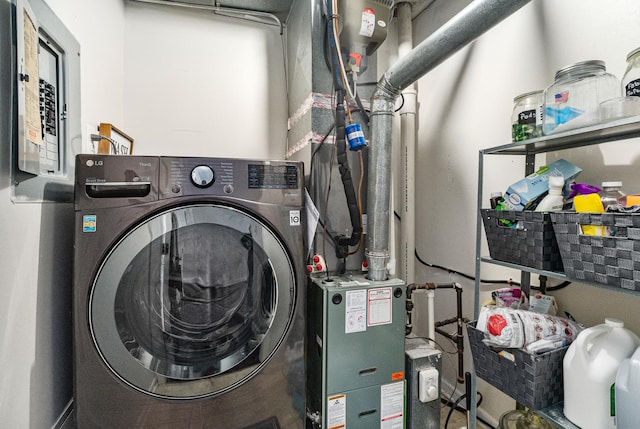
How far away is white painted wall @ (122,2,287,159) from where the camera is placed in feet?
5.94

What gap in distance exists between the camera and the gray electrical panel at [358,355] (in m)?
1.18

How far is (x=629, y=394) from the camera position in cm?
79

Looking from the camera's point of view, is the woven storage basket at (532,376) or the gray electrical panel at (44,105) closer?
the gray electrical panel at (44,105)

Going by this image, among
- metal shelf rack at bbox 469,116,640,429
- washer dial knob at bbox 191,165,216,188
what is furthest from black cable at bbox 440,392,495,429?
washer dial knob at bbox 191,165,216,188

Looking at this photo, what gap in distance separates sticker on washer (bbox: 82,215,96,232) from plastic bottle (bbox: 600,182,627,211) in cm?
153

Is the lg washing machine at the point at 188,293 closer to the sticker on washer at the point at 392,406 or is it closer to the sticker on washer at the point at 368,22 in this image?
the sticker on washer at the point at 392,406

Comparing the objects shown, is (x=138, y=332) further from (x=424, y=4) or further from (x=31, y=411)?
(x=424, y=4)

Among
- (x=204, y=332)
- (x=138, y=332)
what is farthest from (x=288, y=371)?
(x=138, y=332)

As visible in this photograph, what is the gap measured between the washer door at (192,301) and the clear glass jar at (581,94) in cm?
104

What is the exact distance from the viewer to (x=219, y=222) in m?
1.04

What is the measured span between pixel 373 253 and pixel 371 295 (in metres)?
0.19

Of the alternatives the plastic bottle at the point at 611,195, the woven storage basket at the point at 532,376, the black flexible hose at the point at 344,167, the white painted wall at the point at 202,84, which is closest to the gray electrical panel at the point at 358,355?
the black flexible hose at the point at 344,167

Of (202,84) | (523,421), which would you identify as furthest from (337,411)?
(202,84)

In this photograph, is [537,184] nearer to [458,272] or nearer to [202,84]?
[458,272]
